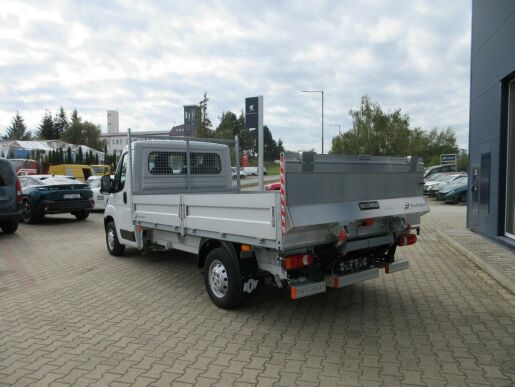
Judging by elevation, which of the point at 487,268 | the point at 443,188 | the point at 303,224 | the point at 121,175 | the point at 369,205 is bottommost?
the point at 487,268

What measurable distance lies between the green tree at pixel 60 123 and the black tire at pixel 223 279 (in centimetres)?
10266

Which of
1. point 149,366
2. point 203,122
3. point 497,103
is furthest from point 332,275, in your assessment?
point 203,122

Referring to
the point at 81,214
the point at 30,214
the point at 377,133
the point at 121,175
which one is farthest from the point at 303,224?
the point at 377,133

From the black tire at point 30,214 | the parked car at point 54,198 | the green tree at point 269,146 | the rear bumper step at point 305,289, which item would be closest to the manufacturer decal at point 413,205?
the rear bumper step at point 305,289

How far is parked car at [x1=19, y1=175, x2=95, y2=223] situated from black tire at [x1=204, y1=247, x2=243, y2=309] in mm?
9410

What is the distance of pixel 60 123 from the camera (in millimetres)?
100562

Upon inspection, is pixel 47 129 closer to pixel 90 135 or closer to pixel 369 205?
pixel 90 135

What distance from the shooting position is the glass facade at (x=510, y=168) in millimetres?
8469

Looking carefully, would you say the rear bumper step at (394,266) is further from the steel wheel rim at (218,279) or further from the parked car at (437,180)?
the parked car at (437,180)

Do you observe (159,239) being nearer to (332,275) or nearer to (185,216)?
(185,216)

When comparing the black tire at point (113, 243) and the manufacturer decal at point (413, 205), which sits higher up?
the manufacturer decal at point (413, 205)

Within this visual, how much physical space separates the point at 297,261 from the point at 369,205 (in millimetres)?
1073

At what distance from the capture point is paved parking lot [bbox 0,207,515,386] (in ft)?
11.4

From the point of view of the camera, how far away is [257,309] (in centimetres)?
506
